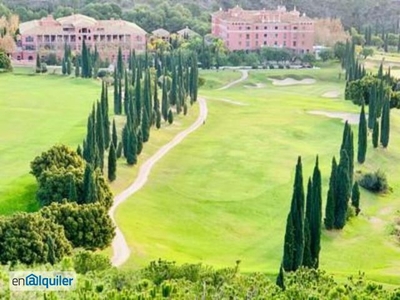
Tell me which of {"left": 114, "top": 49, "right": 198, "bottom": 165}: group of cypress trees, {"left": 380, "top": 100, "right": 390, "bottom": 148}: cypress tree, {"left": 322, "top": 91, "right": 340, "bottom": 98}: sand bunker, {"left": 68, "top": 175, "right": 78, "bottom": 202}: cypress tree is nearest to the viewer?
{"left": 68, "top": 175, "right": 78, "bottom": 202}: cypress tree

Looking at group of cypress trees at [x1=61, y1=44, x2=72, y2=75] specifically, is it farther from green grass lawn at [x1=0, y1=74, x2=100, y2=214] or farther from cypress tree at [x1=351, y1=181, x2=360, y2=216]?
cypress tree at [x1=351, y1=181, x2=360, y2=216]

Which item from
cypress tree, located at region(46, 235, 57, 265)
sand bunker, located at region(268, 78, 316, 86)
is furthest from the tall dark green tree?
sand bunker, located at region(268, 78, 316, 86)

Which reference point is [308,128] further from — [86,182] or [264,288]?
[264,288]

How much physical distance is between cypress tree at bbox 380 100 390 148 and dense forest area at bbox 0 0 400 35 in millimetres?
82288

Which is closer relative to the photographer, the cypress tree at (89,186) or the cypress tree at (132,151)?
the cypress tree at (89,186)

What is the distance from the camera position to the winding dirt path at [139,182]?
41650 millimetres

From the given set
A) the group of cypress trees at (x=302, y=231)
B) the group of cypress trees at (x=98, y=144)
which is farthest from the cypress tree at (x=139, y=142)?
the group of cypress trees at (x=302, y=231)

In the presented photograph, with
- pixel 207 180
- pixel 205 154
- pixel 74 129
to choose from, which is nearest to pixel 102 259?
pixel 207 180

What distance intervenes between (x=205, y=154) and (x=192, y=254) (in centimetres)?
2604

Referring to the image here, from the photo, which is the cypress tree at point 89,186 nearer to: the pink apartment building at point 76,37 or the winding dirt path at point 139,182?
the winding dirt path at point 139,182

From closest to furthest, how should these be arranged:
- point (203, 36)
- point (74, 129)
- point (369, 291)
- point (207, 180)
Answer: point (369, 291), point (207, 180), point (74, 129), point (203, 36)

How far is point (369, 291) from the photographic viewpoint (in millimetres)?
27781

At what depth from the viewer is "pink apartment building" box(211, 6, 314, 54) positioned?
456ft

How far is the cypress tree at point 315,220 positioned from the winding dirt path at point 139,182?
398 inches
